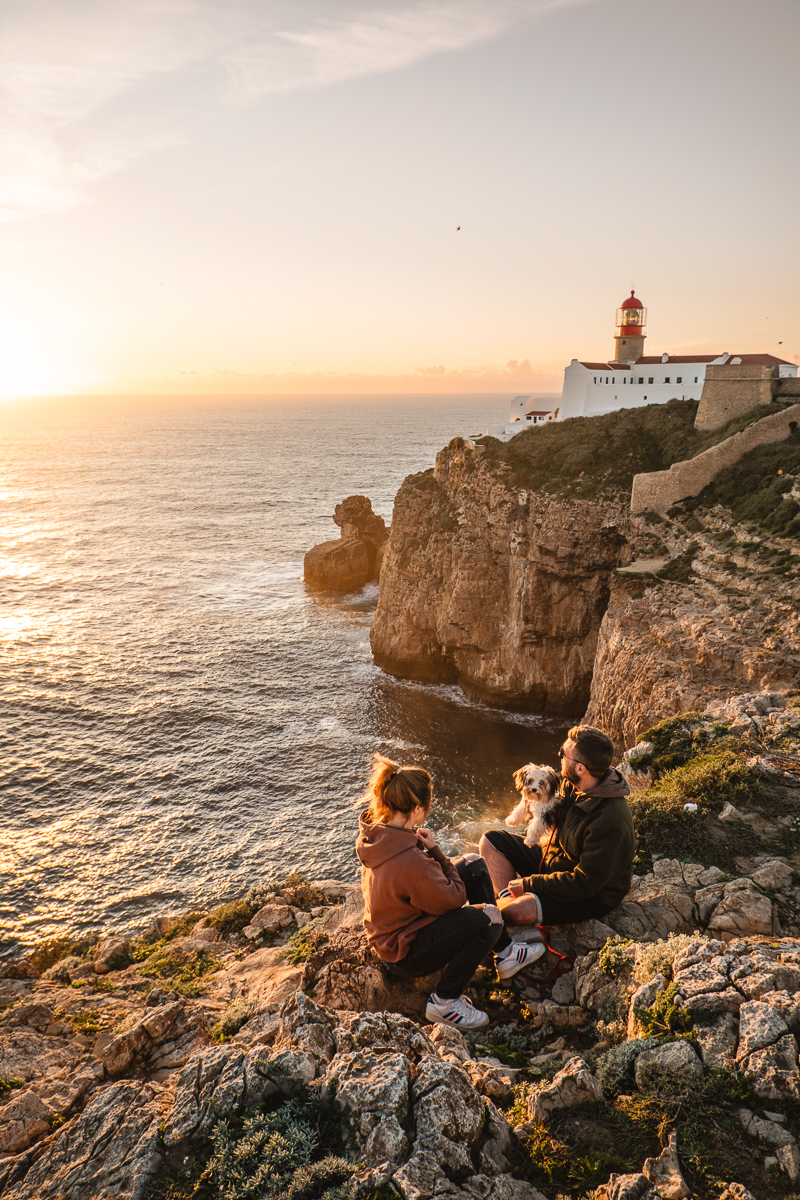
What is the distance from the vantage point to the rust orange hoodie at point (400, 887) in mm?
5863

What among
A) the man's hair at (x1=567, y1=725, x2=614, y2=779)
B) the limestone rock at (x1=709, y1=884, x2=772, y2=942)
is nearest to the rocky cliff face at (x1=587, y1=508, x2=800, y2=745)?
the limestone rock at (x1=709, y1=884, x2=772, y2=942)

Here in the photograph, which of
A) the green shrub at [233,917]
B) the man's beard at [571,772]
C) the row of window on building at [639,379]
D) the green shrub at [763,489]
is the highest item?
the row of window on building at [639,379]

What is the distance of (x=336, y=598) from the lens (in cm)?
5203

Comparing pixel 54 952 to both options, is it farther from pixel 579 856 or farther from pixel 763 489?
pixel 763 489

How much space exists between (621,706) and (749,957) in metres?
18.6

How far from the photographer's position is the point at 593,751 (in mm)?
6340

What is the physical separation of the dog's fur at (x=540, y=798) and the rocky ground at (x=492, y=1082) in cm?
112

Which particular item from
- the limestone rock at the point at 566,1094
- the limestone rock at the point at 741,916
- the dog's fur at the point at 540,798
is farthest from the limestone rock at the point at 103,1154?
the limestone rock at the point at 741,916

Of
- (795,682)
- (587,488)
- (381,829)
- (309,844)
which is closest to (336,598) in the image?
(587,488)

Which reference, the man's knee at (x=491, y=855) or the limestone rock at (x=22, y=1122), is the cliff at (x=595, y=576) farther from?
the limestone rock at (x=22, y=1122)

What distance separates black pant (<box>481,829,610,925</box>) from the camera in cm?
685

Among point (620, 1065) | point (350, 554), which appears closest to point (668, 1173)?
point (620, 1065)

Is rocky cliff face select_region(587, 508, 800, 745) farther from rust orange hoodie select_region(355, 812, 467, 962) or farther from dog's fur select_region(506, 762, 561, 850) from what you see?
rust orange hoodie select_region(355, 812, 467, 962)

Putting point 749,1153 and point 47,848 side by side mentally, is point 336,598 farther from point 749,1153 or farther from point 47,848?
point 749,1153
